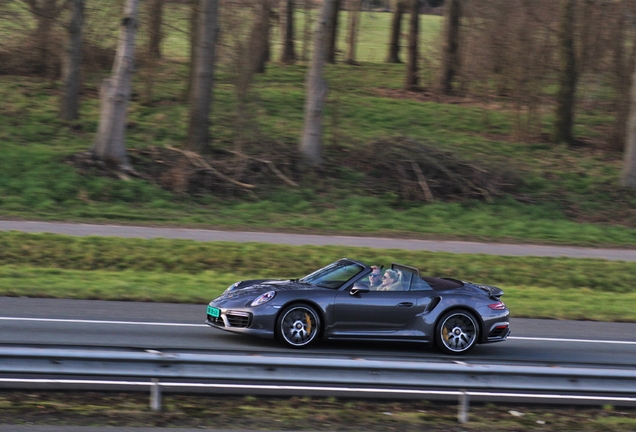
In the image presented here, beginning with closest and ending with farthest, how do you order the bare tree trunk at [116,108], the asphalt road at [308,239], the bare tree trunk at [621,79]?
the asphalt road at [308,239] < the bare tree trunk at [116,108] < the bare tree trunk at [621,79]

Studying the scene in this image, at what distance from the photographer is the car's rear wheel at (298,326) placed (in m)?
9.44

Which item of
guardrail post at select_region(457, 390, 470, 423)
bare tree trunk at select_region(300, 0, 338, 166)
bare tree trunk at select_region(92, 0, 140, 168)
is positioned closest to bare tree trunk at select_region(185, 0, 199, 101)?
bare tree trunk at select_region(92, 0, 140, 168)

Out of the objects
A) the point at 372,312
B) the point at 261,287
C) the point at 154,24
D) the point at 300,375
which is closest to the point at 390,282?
the point at 372,312

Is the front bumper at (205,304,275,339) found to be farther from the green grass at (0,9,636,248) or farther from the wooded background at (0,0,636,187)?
the wooded background at (0,0,636,187)

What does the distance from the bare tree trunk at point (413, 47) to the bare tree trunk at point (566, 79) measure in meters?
8.91

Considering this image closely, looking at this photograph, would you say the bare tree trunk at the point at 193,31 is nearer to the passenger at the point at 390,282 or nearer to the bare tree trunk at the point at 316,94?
the bare tree trunk at the point at 316,94

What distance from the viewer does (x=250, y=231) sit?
1917 cm

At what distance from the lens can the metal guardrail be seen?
6.67 meters

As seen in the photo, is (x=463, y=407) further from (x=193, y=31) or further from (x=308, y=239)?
(x=193, y=31)

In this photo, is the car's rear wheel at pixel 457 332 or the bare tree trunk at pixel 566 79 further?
the bare tree trunk at pixel 566 79

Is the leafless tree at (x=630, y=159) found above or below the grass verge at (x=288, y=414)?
above

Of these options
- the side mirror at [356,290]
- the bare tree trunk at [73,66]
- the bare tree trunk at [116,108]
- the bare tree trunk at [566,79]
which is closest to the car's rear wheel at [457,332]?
the side mirror at [356,290]

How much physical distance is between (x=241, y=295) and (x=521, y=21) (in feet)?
78.7

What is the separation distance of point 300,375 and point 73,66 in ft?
73.8
